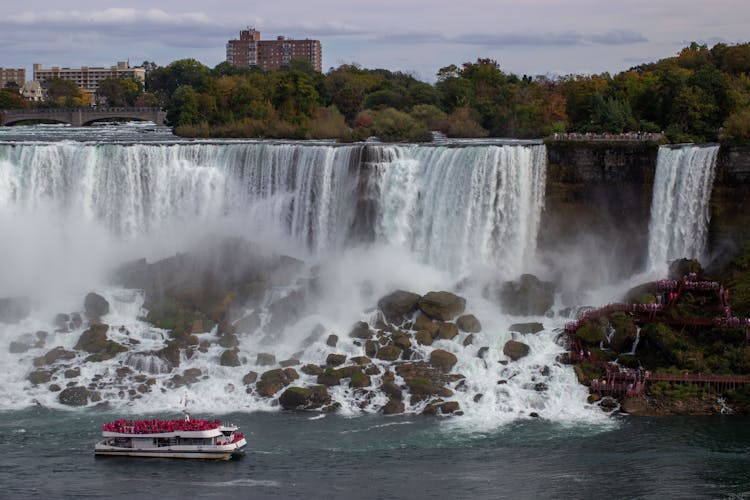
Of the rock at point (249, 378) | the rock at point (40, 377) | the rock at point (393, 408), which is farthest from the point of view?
the rock at point (40, 377)

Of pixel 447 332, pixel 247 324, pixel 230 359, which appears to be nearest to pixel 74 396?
pixel 230 359

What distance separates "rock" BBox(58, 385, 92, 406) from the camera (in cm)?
3975

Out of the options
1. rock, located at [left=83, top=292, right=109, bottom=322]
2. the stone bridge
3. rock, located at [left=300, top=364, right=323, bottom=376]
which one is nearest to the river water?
rock, located at [left=83, top=292, right=109, bottom=322]

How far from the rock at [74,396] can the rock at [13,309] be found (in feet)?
23.5

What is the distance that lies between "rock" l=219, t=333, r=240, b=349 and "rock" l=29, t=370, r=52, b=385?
615 cm

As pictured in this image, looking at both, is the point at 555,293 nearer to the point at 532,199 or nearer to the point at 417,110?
the point at 532,199

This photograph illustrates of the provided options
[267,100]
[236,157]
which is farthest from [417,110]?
[236,157]

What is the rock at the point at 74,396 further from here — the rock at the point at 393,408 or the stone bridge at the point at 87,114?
the stone bridge at the point at 87,114

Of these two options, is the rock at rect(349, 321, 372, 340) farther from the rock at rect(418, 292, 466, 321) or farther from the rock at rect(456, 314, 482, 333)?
the rock at rect(456, 314, 482, 333)

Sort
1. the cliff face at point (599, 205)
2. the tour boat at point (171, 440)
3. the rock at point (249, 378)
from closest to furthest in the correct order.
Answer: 1. the tour boat at point (171, 440)
2. the rock at point (249, 378)
3. the cliff face at point (599, 205)

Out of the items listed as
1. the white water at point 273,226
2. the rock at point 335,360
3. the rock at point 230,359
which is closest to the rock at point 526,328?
the white water at point 273,226

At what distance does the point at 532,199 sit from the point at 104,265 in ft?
58.7

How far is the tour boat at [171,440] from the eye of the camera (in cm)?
3462

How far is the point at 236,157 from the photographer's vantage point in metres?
52.1
